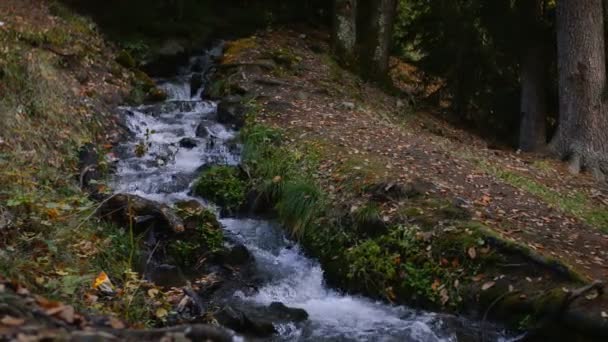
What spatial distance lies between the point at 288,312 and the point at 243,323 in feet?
2.10

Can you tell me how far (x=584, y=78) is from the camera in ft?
38.3

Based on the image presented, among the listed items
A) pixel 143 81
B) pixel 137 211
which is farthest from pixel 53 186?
pixel 143 81

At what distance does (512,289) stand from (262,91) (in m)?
7.51

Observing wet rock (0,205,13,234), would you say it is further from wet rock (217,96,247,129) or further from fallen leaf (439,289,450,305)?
wet rock (217,96,247,129)

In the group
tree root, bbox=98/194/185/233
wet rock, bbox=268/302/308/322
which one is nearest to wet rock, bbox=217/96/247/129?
tree root, bbox=98/194/185/233

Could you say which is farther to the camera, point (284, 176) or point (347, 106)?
point (347, 106)

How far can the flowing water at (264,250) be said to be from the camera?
6.03 metres

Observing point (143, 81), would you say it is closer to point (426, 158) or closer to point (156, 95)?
point (156, 95)

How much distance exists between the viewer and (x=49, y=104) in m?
9.08

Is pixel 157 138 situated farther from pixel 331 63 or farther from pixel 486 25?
pixel 486 25

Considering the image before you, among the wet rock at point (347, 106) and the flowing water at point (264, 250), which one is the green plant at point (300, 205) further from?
the wet rock at point (347, 106)

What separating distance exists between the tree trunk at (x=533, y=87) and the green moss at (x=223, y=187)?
778 centimetres

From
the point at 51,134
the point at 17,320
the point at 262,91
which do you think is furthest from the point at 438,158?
the point at 17,320

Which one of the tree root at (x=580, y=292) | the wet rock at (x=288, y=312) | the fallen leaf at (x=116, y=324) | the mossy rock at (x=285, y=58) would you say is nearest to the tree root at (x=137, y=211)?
the wet rock at (x=288, y=312)
